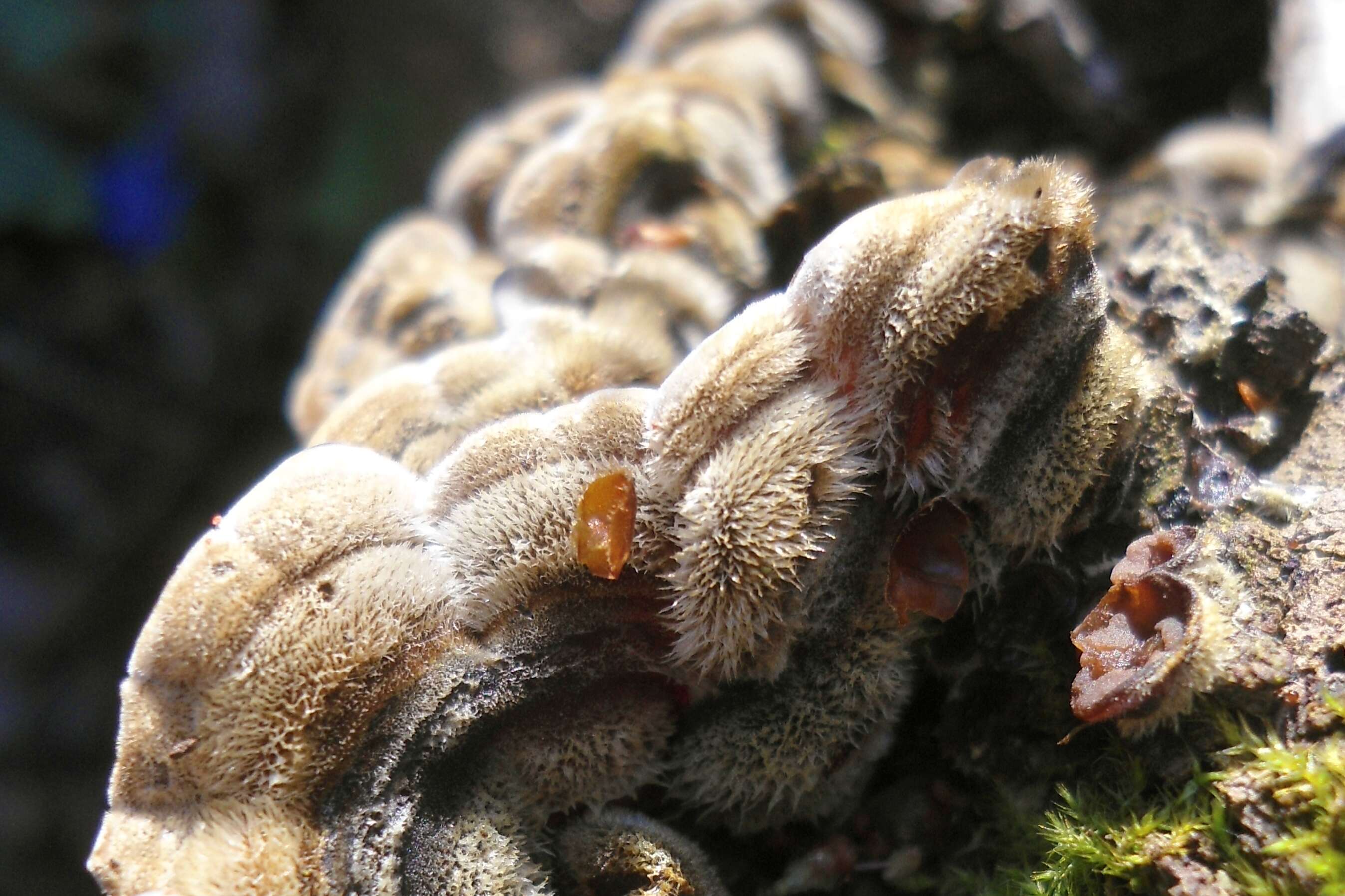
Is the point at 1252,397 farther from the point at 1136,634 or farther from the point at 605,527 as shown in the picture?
the point at 605,527

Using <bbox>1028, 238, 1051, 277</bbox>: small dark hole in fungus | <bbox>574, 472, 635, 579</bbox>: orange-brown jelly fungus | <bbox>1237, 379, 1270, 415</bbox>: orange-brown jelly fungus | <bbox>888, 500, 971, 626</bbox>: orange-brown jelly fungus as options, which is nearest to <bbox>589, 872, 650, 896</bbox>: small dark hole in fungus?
<bbox>574, 472, 635, 579</bbox>: orange-brown jelly fungus

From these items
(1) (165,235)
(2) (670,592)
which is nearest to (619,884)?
(2) (670,592)

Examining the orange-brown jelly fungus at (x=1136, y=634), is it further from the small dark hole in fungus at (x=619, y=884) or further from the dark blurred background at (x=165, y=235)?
the dark blurred background at (x=165, y=235)

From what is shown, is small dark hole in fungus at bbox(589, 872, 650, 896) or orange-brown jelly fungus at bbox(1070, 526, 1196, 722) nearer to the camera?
orange-brown jelly fungus at bbox(1070, 526, 1196, 722)

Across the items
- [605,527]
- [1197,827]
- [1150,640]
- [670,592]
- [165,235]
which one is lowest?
[1197,827]

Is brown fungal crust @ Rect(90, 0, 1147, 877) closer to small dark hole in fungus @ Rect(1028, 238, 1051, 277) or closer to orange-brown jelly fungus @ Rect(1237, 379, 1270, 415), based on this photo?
small dark hole in fungus @ Rect(1028, 238, 1051, 277)

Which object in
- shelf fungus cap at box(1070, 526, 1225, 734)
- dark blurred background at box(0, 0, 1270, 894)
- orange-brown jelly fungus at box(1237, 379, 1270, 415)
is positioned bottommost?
shelf fungus cap at box(1070, 526, 1225, 734)

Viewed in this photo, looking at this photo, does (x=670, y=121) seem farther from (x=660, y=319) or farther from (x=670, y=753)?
(x=670, y=753)

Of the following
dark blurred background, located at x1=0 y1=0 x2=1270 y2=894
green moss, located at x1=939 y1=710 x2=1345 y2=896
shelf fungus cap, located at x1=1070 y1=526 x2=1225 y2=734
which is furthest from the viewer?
dark blurred background, located at x1=0 y1=0 x2=1270 y2=894
